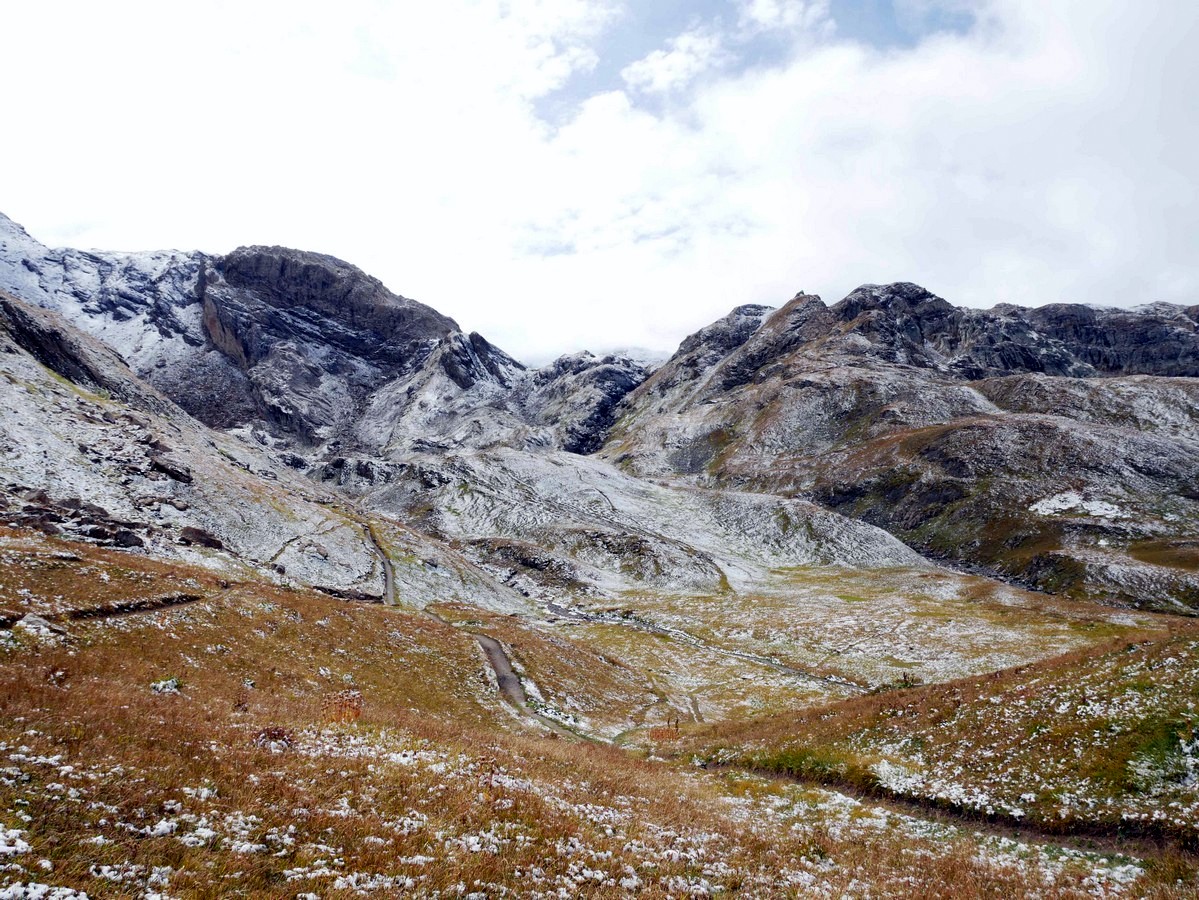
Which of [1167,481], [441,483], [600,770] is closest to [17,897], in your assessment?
[600,770]

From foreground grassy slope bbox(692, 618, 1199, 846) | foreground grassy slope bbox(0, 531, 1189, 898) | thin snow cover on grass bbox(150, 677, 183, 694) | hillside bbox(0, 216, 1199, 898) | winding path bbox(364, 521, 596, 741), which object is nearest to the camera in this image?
foreground grassy slope bbox(0, 531, 1189, 898)

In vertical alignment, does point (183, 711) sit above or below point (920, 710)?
below

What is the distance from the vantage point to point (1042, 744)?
79.4 feet

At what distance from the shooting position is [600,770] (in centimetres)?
2538

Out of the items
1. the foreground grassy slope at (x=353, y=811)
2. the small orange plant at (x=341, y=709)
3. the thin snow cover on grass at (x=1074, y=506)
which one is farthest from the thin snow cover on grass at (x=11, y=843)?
the thin snow cover on grass at (x=1074, y=506)

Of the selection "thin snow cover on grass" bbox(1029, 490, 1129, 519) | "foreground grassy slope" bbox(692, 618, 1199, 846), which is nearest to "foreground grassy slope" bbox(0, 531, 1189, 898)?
"foreground grassy slope" bbox(692, 618, 1199, 846)

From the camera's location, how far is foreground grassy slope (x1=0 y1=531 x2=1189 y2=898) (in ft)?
34.1

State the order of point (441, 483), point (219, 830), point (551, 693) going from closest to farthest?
point (219, 830)
point (551, 693)
point (441, 483)

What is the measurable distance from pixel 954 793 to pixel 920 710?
28.9 feet

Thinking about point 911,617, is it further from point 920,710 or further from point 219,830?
point 219,830

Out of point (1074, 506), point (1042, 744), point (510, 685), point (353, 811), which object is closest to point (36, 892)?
point (353, 811)

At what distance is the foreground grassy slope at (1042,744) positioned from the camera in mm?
20312

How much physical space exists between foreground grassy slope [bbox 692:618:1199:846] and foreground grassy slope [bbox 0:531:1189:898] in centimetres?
265

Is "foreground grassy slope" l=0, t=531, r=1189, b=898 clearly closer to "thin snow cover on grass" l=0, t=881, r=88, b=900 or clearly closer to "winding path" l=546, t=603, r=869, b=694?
"thin snow cover on grass" l=0, t=881, r=88, b=900
